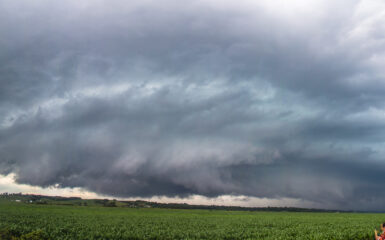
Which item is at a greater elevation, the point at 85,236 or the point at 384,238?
the point at 384,238

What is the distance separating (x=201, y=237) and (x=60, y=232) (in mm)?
18126

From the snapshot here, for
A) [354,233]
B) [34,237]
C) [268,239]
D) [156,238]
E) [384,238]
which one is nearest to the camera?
[384,238]

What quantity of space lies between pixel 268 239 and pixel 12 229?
31151 millimetres

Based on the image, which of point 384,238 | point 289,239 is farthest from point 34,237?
point 384,238

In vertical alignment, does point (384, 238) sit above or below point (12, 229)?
above

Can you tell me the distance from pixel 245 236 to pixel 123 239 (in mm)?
15474

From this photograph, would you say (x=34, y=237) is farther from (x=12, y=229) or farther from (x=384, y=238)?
(x=384, y=238)

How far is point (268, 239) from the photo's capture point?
32.4 m

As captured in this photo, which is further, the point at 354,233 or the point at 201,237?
the point at 354,233

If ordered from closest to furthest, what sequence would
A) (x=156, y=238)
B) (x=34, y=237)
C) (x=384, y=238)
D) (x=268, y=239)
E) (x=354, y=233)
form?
(x=384, y=238), (x=34, y=237), (x=268, y=239), (x=156, y=238), (x=354, y=233)

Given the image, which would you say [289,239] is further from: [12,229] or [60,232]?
[12,229]

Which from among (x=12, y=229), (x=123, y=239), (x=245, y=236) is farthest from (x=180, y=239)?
(x=12, y=229)

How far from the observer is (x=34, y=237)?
1153 inches

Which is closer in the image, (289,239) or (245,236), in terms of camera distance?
(289,239)
